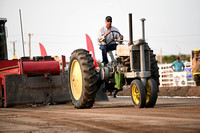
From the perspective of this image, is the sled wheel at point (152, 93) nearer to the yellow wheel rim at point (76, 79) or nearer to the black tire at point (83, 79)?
the black tire at point (83, 79)

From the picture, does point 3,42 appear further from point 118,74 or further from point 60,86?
point 118,74

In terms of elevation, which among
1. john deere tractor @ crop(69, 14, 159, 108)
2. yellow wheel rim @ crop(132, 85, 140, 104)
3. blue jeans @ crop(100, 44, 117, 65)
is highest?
blue jeans @ crop(100, 44, 117, 65)

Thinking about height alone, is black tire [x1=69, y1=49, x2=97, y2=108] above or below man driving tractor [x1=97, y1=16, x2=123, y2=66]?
below

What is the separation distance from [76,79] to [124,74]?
59.6 inches

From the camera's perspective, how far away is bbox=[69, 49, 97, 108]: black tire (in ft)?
28.0

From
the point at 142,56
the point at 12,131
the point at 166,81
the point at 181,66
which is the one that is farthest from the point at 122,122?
the point at 166,81

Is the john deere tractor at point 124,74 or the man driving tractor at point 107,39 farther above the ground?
the man driving tractor at point 107,39

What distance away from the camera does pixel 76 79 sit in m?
9.54

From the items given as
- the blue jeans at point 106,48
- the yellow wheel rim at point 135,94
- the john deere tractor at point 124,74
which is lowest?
the yellow wheel rim at point 135,94

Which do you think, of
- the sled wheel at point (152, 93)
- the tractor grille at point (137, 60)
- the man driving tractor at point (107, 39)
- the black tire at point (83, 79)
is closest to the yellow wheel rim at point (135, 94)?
the sled wheel at point (152, 93)

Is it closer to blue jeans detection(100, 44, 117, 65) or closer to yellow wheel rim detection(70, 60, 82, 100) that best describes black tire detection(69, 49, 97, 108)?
yellow wheel rim detection(70, 60, 82, 100)

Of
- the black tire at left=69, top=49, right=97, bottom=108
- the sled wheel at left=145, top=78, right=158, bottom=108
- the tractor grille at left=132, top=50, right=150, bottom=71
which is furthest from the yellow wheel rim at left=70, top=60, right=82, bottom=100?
the sled wheel at left=145, top=78, right=158, bottom=108

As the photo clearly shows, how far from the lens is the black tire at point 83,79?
337 inches

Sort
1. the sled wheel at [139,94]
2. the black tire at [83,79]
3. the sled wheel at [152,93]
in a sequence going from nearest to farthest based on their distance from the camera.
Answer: the sled wheel at [139,94]
the sled wheel at [152,93]
the black tire at [83,79]
